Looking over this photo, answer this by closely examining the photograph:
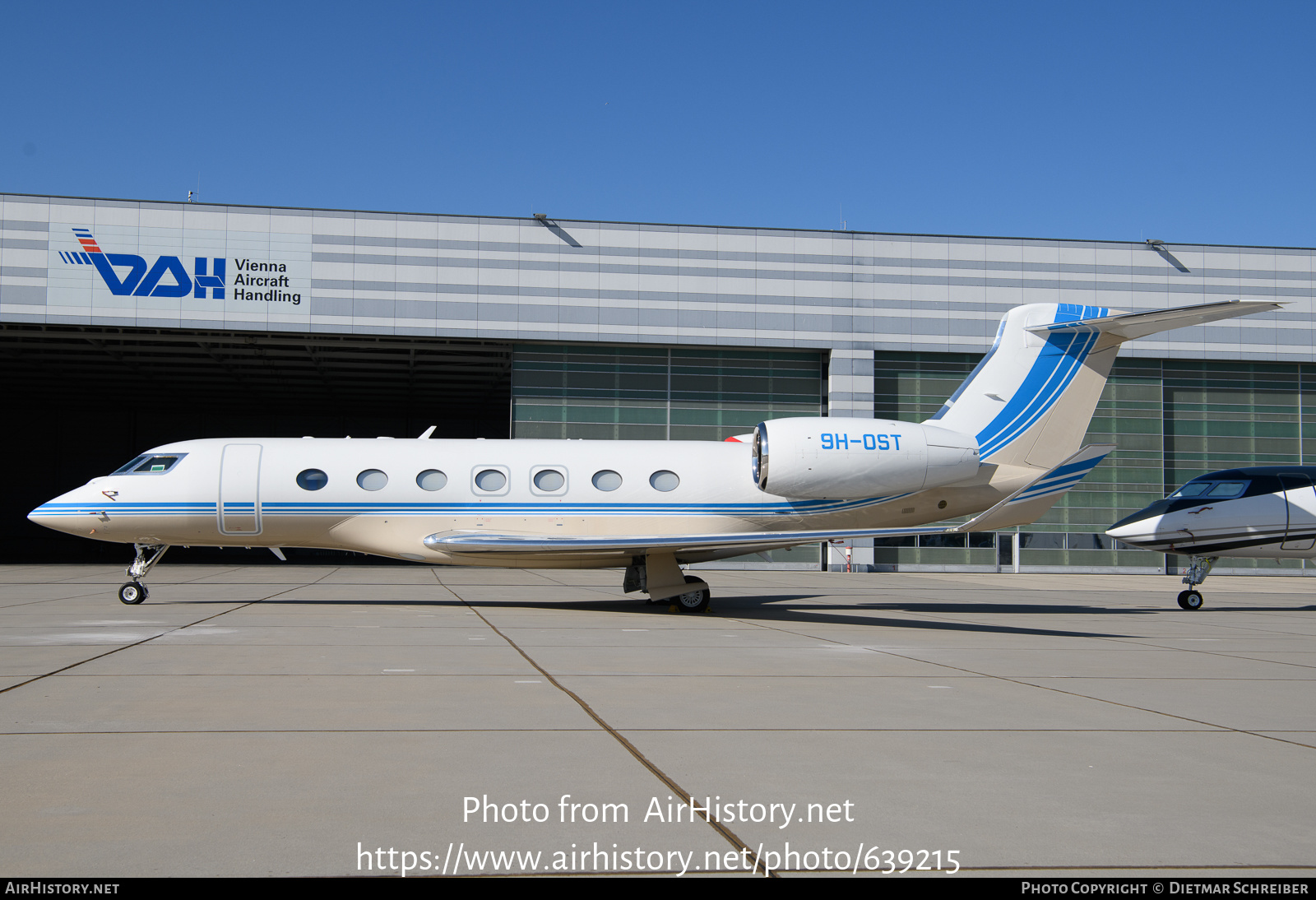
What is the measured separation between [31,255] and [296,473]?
1961cm

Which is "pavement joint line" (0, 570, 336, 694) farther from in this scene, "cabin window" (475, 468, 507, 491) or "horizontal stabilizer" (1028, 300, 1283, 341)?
"horizontal stabilizer" (1028, 300, 1283, 341)

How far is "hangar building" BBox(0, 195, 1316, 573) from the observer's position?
97.5ft

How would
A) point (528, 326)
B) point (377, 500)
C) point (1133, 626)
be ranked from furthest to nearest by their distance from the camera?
point (528, 326) < point (377, 500) < point (1133, 626)

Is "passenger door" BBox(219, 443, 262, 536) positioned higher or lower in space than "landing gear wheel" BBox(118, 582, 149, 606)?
higher

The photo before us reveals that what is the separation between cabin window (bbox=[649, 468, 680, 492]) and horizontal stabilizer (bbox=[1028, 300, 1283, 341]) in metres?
6.36

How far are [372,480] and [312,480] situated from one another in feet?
3.14

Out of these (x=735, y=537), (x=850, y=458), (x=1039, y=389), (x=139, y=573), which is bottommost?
(x=139, y=573)

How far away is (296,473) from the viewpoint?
1560 centimetres

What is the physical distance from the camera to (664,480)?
1602 cm

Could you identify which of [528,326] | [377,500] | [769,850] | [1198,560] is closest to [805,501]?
[377,500]

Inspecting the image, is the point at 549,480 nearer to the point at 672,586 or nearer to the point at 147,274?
the point at 672,586

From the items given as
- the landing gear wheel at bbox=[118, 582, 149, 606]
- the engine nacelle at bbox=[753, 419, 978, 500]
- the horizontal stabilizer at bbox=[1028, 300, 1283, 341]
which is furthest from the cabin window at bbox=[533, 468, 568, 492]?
the horizontal stabilizer at bbox=[1028, 300, 1283, 341]

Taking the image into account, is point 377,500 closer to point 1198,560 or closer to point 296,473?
Answer: point 296,473

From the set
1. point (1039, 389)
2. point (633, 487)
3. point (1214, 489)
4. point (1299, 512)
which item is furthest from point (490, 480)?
point (1299, 512)
